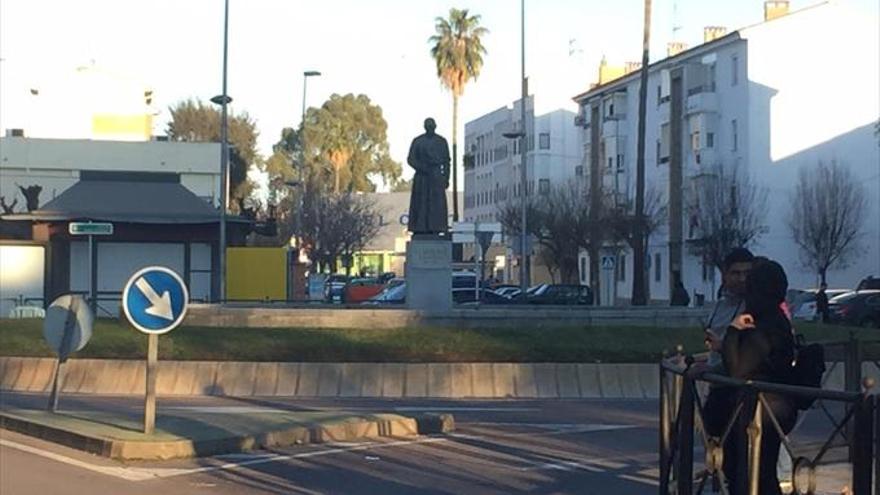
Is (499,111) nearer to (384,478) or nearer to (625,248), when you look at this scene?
(625,248)

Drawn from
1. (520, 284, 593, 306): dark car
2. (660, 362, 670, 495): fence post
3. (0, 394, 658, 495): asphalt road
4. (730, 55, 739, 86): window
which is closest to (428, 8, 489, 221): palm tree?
(730, 55, 739, 86): window

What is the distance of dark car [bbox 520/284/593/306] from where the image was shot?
49.0m

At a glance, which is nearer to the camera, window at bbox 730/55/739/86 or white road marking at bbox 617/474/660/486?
white road marking at bbox 617/474/660/486

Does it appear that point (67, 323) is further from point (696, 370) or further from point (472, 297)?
point (472, 297)

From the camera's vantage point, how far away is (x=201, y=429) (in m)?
16.0

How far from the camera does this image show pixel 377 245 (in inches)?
4535

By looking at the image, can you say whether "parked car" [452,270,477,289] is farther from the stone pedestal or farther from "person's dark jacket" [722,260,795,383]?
"person's dark jacket" [722,260,795,383]

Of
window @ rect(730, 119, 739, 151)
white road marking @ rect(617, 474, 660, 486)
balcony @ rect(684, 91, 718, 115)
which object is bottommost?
white road marking @ rect(617, 474, 660, 486)

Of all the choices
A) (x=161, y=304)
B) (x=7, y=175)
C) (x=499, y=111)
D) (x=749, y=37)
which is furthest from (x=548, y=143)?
(x=161, y=304)

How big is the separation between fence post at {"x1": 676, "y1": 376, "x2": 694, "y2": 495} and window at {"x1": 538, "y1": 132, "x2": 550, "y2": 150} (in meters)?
87.5

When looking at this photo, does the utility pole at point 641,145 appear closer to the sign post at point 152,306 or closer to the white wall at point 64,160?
the white wall at point 64,160

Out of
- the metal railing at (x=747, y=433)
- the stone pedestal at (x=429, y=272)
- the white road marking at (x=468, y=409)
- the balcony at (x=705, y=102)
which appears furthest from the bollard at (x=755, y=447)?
the balcony at (x=705, y=102)

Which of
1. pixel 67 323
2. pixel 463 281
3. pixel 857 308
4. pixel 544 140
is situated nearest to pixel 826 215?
pixel 857 308

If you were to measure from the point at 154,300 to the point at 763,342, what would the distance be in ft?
27.5
